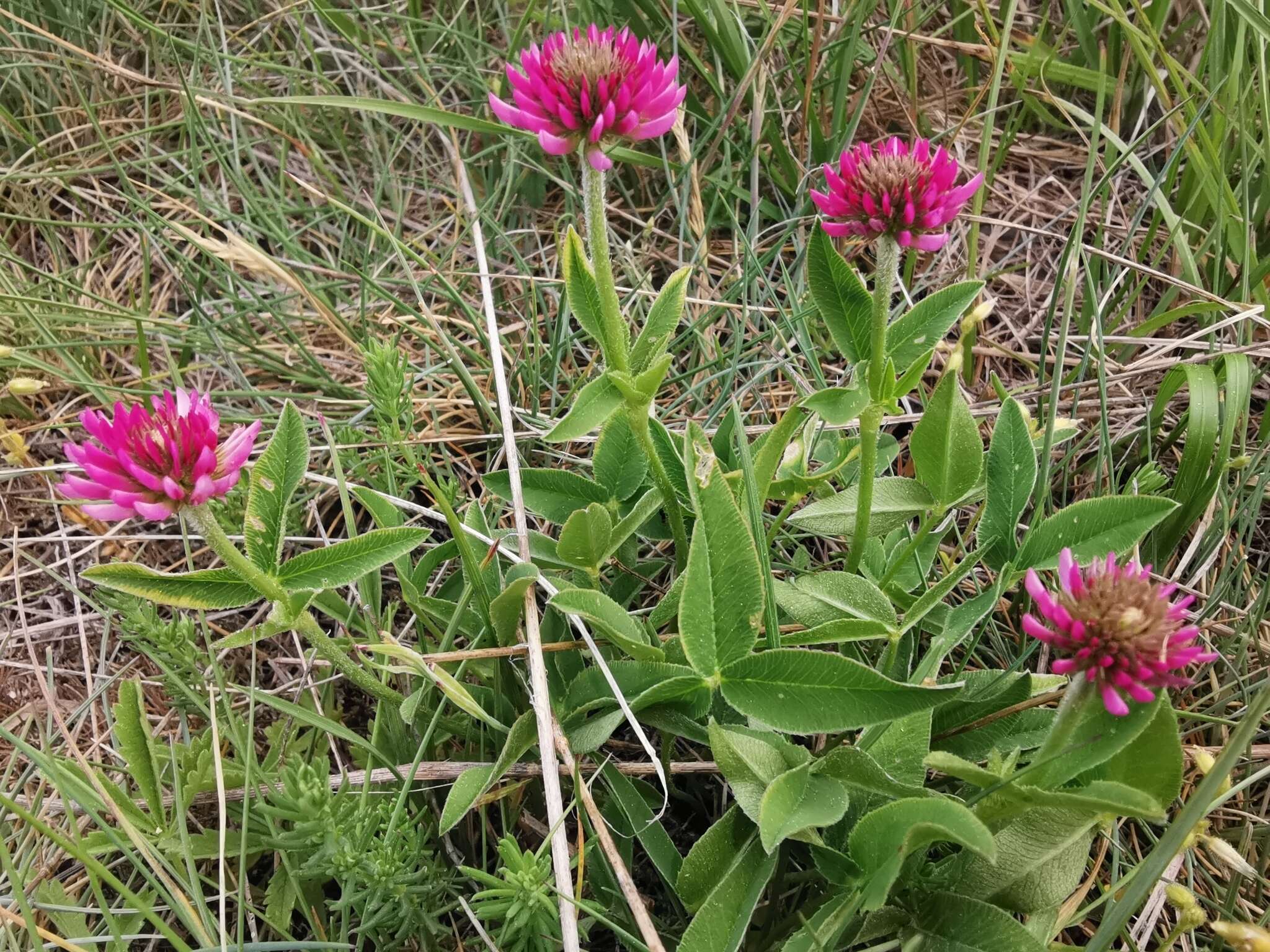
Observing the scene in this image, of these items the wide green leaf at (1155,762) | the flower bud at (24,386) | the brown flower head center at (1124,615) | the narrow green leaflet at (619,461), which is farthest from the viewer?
the flower bud at (24,386)

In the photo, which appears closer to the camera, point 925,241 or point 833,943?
point 833,943

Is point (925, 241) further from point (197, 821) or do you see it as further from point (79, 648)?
point (79, 648)

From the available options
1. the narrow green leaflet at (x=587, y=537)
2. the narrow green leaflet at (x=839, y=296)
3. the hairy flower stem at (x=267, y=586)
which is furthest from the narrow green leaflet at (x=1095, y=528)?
the hairy flower stem at (x=267, y=586)

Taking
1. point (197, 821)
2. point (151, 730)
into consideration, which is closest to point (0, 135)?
point (151, 730)

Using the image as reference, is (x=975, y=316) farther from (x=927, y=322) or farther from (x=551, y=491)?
(x=551, y=491)

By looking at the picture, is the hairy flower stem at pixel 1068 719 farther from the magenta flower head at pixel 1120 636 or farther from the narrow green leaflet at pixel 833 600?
the narrow green leaflet at pixel 833 600

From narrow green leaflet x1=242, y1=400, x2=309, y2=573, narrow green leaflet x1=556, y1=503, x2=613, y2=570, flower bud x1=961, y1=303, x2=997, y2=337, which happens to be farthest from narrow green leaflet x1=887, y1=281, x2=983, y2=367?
narrow green leaflet x1=242, y1=400, x2=309, y2=573

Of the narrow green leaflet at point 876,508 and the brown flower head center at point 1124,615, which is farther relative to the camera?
the narrow green leaflet at point 876,508
